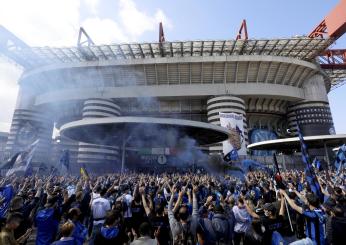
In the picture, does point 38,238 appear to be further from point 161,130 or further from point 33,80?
point 33,80

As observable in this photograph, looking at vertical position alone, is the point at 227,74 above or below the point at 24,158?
above

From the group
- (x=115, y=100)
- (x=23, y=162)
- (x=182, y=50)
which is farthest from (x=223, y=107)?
(x=23, y=162)

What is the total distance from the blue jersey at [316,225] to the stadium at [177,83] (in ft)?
101

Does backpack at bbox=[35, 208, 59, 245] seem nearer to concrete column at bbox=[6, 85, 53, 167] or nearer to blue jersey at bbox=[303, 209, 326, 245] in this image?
blue jersey at bbox=[303, 209, 326, 245]

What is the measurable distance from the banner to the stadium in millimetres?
1340

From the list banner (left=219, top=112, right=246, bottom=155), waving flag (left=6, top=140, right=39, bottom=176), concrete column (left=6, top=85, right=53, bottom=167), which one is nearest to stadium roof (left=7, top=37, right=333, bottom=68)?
concrete column (left=6, top=85, right=53, bottom=167)

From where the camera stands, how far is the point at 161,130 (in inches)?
875

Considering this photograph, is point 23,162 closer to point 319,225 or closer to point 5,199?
point 5,199

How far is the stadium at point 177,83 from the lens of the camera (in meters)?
37.0

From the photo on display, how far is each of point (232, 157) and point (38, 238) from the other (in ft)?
66.9

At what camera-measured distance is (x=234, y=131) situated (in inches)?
1373

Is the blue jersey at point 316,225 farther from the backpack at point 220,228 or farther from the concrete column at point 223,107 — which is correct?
the concrete column at point 223,107

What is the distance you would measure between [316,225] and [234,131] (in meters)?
31.4

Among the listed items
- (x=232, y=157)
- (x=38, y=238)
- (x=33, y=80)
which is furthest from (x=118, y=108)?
(x=38, y=238)
